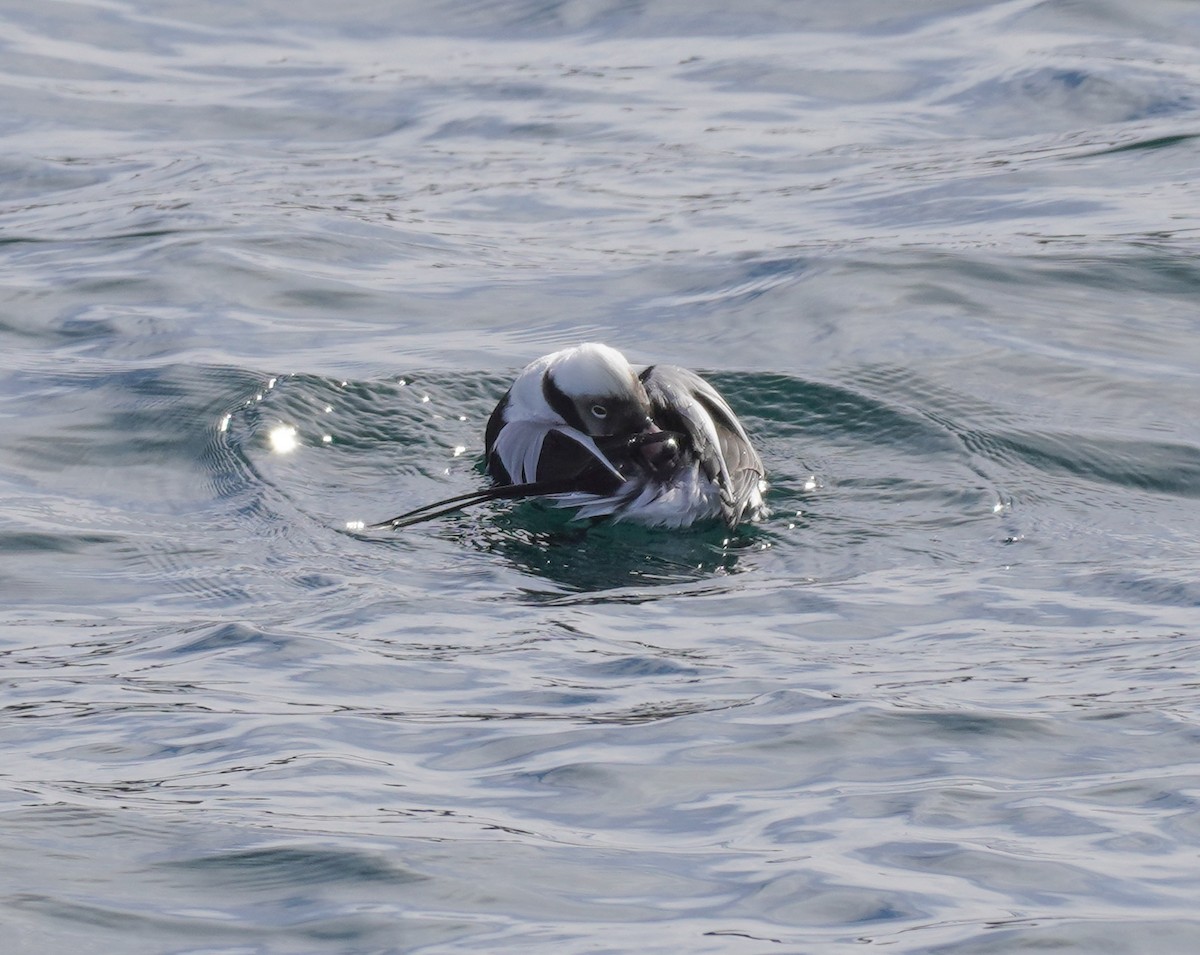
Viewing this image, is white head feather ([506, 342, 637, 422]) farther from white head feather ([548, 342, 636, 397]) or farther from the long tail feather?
the long tail feather

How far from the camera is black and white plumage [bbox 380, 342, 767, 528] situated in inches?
278

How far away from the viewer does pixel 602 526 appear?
282 inches

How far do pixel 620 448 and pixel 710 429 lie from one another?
1.03ft

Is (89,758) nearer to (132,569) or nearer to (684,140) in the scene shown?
(132,569)

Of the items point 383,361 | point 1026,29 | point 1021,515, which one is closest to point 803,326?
point 383,361

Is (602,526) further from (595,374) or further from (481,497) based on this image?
(595,374)

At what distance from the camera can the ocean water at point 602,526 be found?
457cm

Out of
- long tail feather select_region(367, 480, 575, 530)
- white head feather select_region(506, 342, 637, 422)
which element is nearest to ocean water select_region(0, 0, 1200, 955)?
long tail feather select_region(367, 480, 575, 530)

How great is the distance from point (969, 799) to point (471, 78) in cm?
1070

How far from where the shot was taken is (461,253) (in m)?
11.4

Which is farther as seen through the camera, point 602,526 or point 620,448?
point 620,448

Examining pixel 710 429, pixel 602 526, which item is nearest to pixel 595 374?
pixel 710 429

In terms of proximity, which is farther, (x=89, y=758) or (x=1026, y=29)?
(x=1026, y=29)

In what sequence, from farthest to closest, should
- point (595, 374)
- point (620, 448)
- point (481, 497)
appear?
point (595, 374)
point (620, 448)
point (481, 497)
